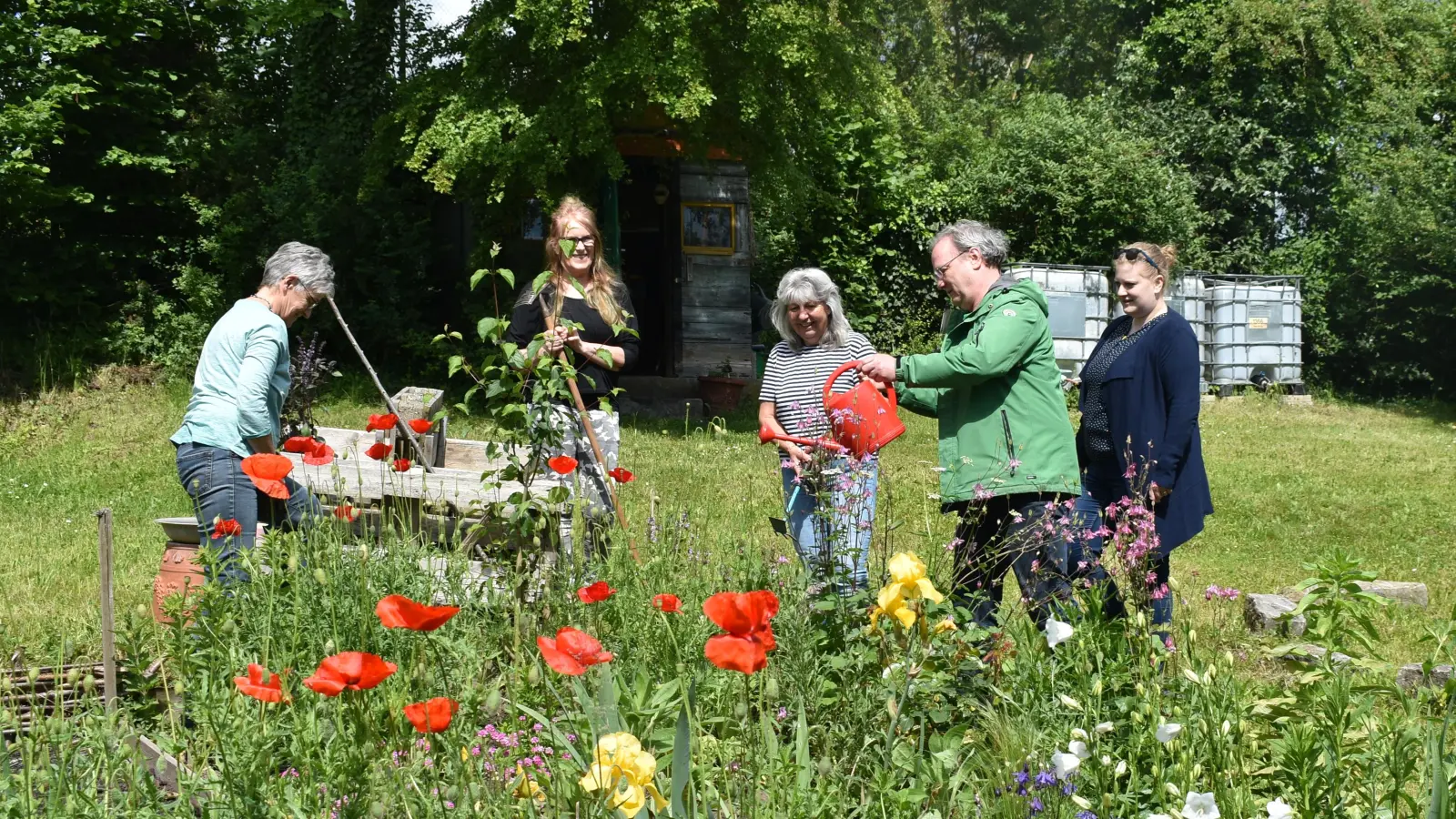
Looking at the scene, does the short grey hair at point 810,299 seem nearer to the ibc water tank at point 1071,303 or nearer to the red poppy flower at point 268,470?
the red poppy flower at point 268,470

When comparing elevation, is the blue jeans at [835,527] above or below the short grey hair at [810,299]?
below

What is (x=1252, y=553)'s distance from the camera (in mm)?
7480

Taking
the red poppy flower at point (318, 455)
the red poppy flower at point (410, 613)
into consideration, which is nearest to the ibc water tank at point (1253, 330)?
the red poppy flower at point (318, 455)

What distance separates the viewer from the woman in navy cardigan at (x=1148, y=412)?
12.7 ft

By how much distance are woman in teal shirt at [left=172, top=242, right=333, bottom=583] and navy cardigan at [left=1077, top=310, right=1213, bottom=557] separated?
2603mm

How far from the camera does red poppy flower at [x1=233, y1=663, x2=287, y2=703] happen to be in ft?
5.58

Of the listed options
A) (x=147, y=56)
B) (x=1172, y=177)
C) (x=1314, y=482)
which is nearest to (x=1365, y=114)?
(x=1172, y=177)

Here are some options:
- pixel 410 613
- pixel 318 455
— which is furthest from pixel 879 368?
pixel 410 613

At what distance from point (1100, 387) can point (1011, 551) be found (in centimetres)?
130

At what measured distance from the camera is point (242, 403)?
13.1 feet

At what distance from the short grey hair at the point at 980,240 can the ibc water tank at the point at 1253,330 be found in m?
14.5

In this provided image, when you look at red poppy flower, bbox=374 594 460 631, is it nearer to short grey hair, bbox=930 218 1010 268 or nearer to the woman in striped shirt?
the woman in striped shirt

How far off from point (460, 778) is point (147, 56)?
13.8 m

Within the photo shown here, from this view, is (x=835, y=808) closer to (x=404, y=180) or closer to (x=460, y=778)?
(x=460, y=778)
